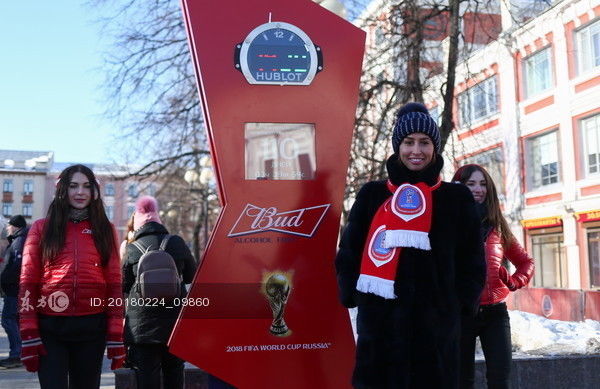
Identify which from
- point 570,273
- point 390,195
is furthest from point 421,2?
point 570,273

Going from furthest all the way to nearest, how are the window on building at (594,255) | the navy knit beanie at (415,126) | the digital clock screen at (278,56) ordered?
the window on building at (594,255) → the digital clock screen at (278,56) → the navy knit beanie at (415,126)

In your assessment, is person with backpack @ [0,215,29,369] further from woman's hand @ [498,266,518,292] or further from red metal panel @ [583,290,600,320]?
red metal panel @ [583,290,600,320]

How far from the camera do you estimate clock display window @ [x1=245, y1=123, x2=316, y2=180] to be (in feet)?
11.9

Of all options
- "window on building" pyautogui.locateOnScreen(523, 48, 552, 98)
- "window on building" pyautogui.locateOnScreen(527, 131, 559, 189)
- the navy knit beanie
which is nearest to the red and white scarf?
the navy knit beanie

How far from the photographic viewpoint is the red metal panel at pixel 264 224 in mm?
3490

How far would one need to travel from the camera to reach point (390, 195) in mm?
2961

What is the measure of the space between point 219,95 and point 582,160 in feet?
60.0

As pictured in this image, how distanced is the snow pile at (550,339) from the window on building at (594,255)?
12.6 m

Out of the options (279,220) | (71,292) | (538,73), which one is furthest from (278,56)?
(538,73)

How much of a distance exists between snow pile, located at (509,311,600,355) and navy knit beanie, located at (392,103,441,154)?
11.7 ft

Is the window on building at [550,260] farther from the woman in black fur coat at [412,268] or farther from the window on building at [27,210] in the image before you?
the window on building at [27,210]

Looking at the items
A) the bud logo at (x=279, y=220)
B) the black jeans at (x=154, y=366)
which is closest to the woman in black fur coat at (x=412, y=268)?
the bud logo at (x=279, y=220)

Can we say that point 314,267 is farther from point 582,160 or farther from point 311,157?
point 582,160

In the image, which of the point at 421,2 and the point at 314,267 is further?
the point at 421,2
